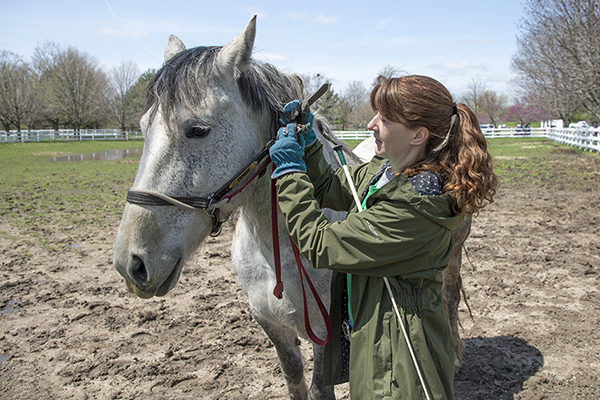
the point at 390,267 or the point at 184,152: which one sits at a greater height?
the point at 184,152

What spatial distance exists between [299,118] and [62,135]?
4234cm

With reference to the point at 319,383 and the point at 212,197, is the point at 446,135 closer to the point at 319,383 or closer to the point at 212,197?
the point at 212,197

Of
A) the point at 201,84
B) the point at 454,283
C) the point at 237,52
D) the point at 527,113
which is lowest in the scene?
the point at 454,283

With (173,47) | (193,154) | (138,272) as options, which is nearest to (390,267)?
(193,154)

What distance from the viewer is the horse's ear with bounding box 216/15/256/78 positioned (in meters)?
1.68

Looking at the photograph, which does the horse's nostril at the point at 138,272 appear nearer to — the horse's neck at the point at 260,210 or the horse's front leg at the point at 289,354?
the horse's neck at the point at 260,210

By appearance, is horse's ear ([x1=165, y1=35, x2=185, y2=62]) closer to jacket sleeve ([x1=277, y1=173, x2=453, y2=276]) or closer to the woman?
Answer: the woman

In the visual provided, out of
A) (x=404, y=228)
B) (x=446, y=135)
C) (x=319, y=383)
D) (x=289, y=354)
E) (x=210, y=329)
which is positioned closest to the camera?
(x=404, y=228)

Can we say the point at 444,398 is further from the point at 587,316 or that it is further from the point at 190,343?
the point at 587,316

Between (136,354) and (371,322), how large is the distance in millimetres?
2721

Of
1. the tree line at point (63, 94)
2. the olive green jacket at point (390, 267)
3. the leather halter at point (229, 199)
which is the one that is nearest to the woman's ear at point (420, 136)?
the olive green jacket at point (390, 267)

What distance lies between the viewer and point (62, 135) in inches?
1469

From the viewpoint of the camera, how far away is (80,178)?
1302 cm

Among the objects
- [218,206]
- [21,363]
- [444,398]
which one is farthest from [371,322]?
[21,363]
